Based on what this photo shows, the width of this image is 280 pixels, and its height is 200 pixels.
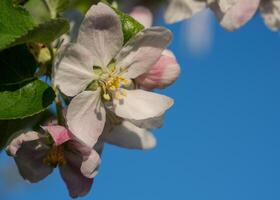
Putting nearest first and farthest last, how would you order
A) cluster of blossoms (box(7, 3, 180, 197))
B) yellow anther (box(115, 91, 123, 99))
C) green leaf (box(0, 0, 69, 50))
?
green leaf (box(0, 0, 69, 50))
cluster of blossoms (box(7, 3, 180, 197))
yellow anther (box(115, 91, 123, 99))

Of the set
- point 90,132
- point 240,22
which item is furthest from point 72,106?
point 240,22

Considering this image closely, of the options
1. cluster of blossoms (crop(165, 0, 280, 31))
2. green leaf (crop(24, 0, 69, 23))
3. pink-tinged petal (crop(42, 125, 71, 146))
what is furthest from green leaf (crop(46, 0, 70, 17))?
cluster of blossoms (crop(165, 0, 280, 31))

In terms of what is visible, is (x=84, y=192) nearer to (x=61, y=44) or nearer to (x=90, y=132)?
(x=90, y=132)

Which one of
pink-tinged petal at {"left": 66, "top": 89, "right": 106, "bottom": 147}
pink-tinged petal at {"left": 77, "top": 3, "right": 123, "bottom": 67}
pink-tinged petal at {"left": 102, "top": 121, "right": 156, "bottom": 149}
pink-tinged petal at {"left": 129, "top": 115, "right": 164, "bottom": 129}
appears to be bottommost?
pink-tinged petal at {"left": 102, "top": 121, "right": 156, "bottom": 149}

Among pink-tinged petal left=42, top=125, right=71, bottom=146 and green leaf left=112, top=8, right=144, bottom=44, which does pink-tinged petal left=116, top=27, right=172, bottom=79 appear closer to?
Answer: green leaf left=112, top=8, right=144, bottom=44

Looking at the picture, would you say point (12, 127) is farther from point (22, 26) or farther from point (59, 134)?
point (22, 26)

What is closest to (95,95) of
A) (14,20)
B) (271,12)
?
Result: (14,20)

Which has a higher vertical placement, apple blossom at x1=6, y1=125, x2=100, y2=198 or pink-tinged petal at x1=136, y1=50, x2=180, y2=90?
pink-tinged petal at x1=136, y1=50, x2=180, y2=90
